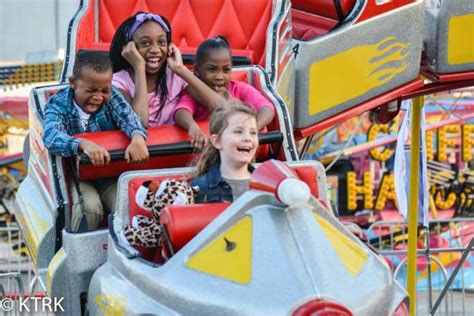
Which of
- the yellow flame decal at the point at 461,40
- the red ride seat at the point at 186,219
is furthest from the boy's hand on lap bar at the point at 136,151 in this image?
the yellow flame decal at the point at 461,40

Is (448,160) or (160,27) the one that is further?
(448,160)

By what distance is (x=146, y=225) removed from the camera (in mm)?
4984

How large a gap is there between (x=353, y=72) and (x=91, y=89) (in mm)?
2534

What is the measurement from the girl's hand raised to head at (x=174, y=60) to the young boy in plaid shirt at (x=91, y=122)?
390mm

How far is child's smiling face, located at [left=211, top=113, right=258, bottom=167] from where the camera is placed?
4.82 meters

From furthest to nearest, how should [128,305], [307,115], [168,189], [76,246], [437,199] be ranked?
[437,199] < [307,115] < [76,246] < [168,189] < [128,305]

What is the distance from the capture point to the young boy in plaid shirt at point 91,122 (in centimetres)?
541

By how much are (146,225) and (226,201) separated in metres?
0.35

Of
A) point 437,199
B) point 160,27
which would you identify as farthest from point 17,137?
point 160,27

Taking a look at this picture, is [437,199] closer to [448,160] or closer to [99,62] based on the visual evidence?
[448,160]

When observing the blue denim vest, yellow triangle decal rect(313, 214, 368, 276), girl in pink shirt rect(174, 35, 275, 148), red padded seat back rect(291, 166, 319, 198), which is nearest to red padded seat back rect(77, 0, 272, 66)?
girl in pink shirt rect(174, 35, 275, 148)

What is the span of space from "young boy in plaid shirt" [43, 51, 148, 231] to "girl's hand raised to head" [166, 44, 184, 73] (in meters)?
0.39

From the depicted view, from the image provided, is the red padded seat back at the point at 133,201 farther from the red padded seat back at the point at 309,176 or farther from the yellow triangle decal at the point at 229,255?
the yellow triangle decal at the point at 229,255

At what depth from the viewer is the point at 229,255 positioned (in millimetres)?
4367
